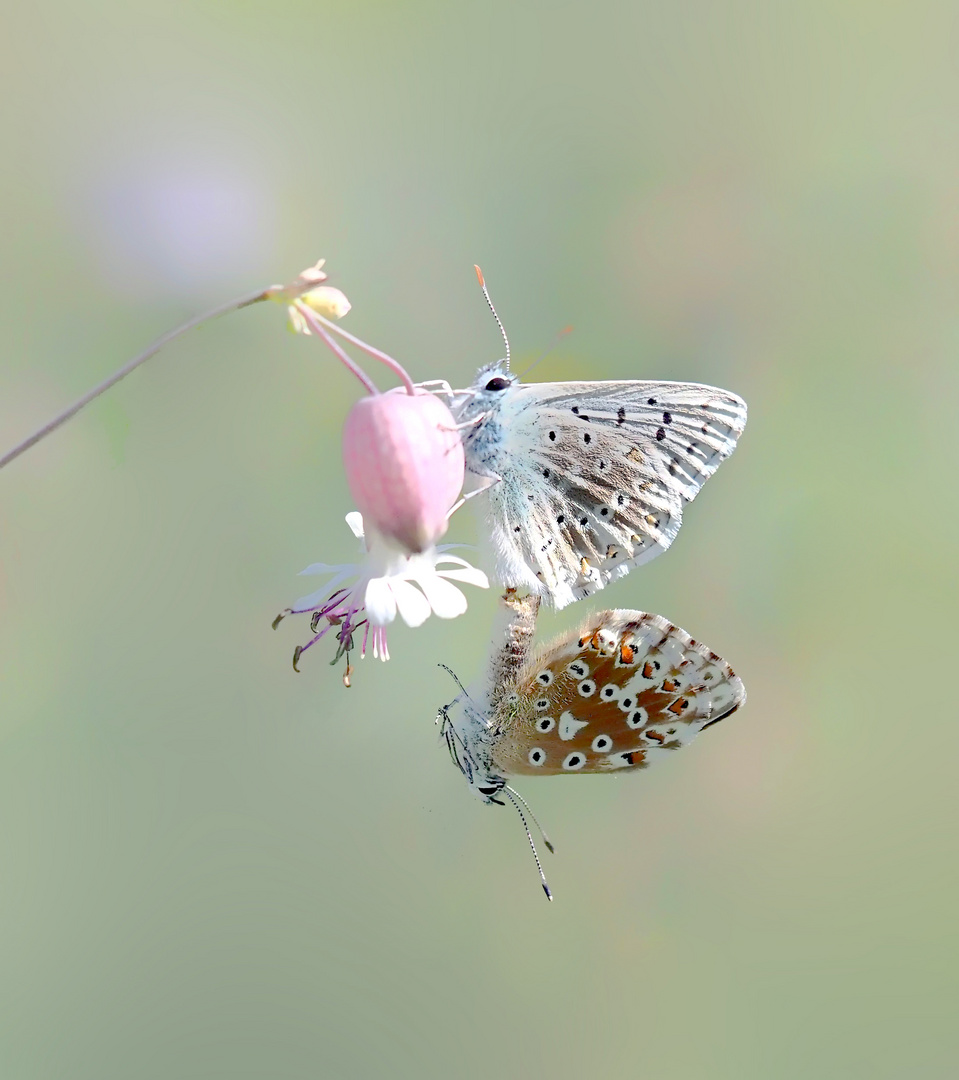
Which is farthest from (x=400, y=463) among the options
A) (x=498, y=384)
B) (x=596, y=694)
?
(x=596, y=694)

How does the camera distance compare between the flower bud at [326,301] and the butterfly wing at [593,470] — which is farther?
the butterfly wing at [593,470]

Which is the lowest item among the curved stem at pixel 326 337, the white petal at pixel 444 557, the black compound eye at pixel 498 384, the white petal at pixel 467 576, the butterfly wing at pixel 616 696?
→ the butterfly wing at pixel 616 696

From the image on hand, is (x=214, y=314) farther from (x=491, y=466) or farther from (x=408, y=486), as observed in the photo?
(x=491, y=466)

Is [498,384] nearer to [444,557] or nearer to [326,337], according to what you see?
[444,557]

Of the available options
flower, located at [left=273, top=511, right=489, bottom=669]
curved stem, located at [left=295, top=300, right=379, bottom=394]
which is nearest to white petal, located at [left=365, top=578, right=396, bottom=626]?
flower, located at [left=273, top=511, right=489, bottom=669]

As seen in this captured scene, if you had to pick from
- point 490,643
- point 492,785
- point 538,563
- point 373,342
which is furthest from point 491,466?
point 373,342

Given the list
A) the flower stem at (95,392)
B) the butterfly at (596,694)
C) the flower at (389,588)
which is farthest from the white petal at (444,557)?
A: the flower stem at (95,392)

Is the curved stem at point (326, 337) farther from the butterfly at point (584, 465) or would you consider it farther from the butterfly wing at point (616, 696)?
the butterfly wing at point (616, 696)

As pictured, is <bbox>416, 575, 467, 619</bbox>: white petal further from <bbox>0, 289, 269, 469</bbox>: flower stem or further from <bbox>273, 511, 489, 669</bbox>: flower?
<bbox>0, 289, 269, 469</bbox>: flower stem
